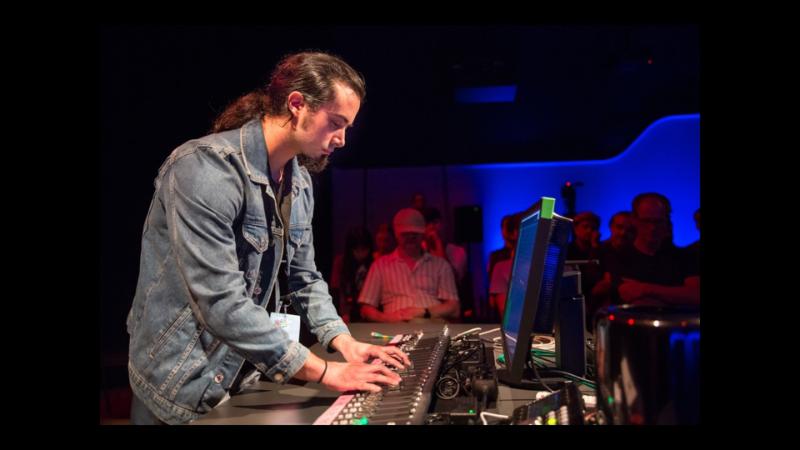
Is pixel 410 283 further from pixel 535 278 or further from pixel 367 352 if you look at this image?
pixel 535 278

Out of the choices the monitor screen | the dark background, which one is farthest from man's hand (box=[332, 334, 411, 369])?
the dark background

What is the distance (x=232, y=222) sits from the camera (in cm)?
134

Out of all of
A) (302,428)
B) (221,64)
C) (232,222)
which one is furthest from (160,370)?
(221,64)

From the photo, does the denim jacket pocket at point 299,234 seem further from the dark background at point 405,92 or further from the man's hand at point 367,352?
the dark background at point 405,92

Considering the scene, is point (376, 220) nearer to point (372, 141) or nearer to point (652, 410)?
point (372, 141)

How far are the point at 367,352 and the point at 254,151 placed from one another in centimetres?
60

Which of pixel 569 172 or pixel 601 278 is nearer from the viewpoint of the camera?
pixel 601 278

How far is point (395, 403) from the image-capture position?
1.03m

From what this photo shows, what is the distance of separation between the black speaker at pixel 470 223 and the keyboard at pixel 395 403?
19.2ft

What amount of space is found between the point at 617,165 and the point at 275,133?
6.53 m

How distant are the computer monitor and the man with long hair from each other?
Result: 0.89ft

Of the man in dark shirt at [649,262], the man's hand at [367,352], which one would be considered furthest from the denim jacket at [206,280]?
the man in dark shirt at [649,262]

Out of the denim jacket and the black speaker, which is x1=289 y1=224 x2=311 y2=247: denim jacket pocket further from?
the black speaker

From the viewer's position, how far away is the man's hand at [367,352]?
139 cm
